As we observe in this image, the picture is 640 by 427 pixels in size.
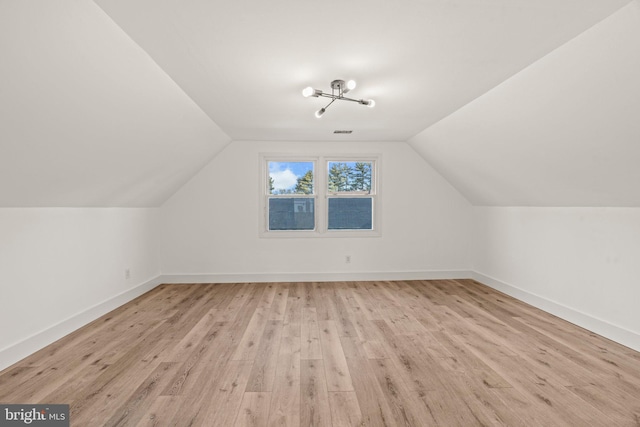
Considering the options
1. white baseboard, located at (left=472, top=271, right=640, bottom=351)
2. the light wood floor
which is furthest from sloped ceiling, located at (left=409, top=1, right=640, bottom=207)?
the light wood floor

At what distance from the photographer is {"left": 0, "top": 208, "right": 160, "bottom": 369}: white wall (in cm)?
274

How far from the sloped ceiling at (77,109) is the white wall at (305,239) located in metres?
1.60

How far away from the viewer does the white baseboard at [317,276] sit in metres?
5.64

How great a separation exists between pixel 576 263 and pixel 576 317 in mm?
569

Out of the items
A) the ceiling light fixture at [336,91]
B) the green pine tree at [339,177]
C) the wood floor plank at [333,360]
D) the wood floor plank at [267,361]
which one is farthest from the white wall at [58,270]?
the green pine tree at [339,177]

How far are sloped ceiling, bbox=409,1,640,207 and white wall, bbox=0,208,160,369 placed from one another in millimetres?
4232

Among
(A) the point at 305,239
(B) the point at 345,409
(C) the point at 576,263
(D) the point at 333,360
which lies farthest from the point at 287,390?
(A) the point at 305,239

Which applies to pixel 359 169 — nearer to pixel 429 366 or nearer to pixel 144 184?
pixel 144 184

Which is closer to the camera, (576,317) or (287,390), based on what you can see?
(287,390)

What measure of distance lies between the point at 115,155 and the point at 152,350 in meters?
1.79

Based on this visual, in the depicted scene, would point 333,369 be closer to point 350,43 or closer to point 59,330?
point 350,43

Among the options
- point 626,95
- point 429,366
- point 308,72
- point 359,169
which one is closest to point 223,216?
point 359,169

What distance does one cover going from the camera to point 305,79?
9.95 ft

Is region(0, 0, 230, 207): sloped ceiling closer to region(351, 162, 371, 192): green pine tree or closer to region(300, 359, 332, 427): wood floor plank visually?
region(300, 359, 332, 427): wood floor plank
